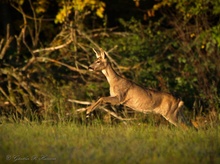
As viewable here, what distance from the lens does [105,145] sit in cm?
759

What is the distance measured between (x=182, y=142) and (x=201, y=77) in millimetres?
8880

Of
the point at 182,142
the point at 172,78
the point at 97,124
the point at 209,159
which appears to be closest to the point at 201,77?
the point at 172,78

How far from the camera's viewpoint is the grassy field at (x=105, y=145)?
678 centimetres


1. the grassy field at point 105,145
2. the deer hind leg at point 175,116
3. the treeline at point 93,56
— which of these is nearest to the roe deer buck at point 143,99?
the deer hind leg at point 175,116

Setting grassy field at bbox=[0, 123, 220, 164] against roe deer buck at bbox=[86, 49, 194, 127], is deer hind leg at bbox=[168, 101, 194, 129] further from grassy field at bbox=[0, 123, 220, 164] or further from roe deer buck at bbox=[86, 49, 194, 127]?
grassy field at bbox=[0, 123, 220, 164]

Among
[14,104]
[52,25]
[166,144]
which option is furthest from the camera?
[52,25]

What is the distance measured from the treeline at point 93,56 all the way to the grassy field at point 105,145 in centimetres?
527

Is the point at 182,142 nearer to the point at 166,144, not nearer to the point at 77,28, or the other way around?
the point at 166,144

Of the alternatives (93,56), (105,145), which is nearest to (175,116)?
(105,145)

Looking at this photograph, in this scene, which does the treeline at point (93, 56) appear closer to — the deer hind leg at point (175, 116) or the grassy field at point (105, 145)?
the deer hind leg at point (175, 116)

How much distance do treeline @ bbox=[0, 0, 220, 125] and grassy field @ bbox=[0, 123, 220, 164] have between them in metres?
5.27

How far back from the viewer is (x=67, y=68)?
53.8 ft

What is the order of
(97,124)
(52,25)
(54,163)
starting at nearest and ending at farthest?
(54,163) → (97,124) → (52,25)

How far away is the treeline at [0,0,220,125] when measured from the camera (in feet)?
50.2
